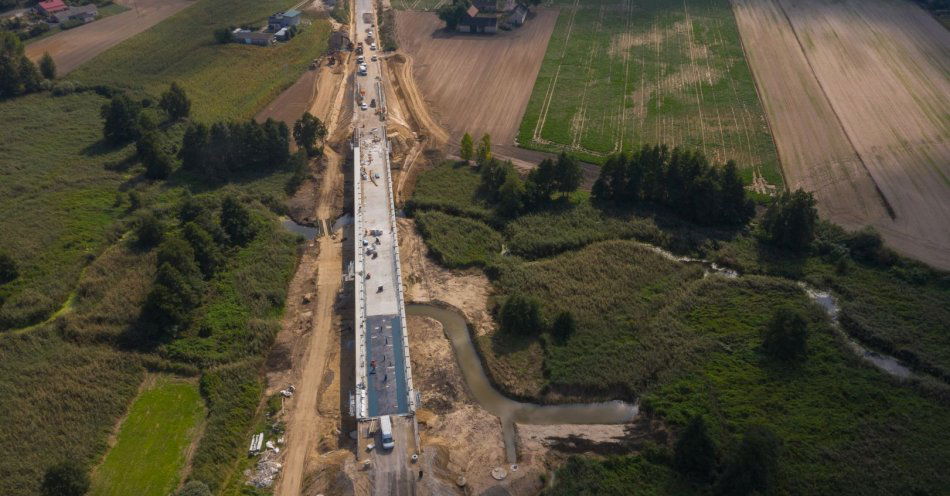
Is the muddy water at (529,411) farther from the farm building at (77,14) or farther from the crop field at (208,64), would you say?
the farm building at (77,14)

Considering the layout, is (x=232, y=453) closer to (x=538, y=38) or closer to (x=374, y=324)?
(x=374, y=324)

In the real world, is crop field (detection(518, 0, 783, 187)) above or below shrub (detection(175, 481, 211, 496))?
above

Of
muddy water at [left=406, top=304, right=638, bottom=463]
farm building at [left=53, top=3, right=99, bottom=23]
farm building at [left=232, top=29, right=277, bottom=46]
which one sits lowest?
muddy water at [left=406, top=304, right=638, bottom=463]

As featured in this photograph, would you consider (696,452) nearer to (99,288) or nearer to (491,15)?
(99,288)

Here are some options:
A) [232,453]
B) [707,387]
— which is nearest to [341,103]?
[232,453]

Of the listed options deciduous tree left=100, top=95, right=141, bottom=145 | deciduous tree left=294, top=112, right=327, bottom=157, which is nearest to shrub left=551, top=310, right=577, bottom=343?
deciduous tree left=294, top=112, right=327, bottom=157

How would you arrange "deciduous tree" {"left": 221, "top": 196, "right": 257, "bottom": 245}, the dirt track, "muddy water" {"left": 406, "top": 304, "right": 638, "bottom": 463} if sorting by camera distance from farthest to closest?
the dirt track < "deciduous tree" {"left": 221, "top": 196, "right": 257, "bottom": 245} < "muddy water" {"left": 406, "top": 304, "right": 638, "bottom": 463}

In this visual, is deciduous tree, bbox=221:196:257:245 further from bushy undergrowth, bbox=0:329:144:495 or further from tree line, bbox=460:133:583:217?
tree line, bbox=460:133:583:217
